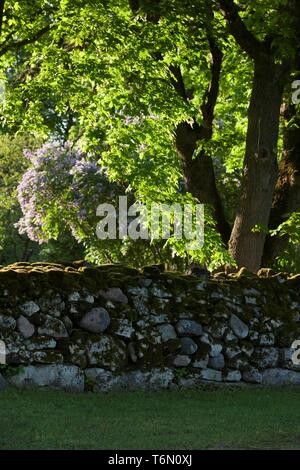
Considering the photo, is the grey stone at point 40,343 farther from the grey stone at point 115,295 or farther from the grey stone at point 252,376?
the grey stone at point 252,376

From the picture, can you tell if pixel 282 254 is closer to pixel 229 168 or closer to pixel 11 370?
pixel 229 168

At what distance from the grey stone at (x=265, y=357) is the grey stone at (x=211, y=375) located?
705mm

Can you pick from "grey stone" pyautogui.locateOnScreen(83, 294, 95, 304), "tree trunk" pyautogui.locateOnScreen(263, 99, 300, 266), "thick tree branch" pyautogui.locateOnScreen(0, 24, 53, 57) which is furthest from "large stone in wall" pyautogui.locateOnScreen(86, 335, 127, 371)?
"thick tree branch" pyautogui.locateOnScreen(0, 24, 53, 57)

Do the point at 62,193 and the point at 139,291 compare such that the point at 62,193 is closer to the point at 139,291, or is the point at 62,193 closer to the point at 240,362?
the point at 240,362

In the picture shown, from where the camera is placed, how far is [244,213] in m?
16.1

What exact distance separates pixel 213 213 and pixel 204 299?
561 centimetres

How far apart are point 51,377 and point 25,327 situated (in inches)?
26.3

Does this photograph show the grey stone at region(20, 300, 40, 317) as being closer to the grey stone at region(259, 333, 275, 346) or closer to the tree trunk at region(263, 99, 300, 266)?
the grey stone at region(259, 333, 275, 346)

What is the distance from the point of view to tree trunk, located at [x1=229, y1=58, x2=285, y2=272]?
1578 centimetres

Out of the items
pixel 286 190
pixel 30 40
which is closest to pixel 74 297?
pixel 286 190

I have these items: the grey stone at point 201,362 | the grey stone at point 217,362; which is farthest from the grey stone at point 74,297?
the grey stone at point 217,362

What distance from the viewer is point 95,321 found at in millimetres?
10867

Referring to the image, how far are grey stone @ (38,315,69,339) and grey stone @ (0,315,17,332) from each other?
0.36m
